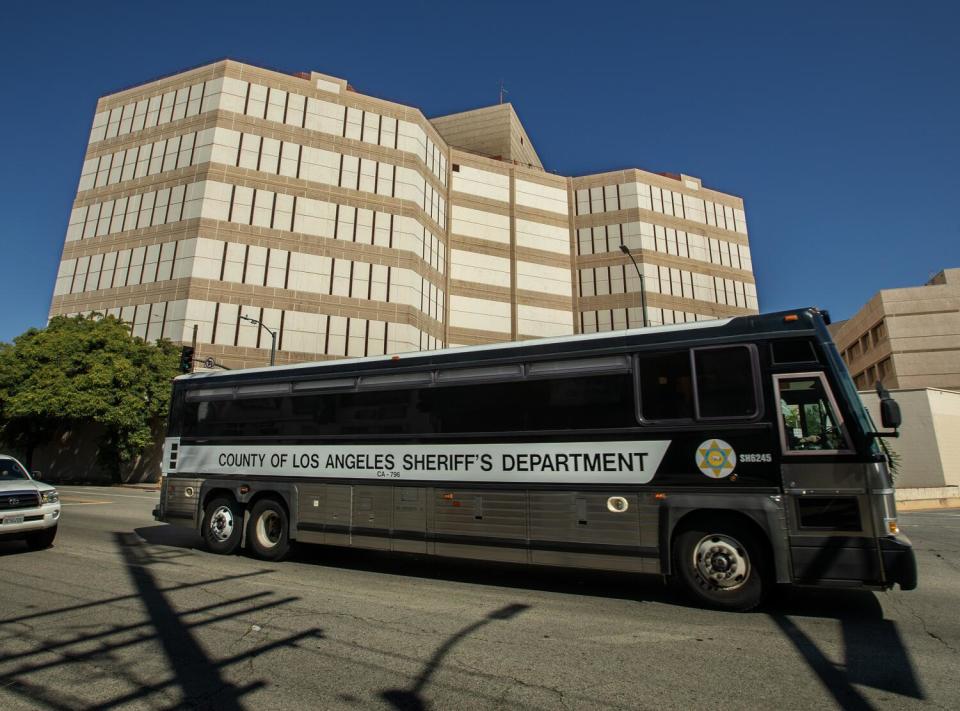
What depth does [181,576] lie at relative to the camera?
796 centimetres

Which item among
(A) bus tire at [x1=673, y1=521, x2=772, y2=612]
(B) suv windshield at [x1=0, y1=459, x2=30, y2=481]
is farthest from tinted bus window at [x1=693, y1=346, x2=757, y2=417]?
(B) suv windshield at [x1=0, y1=459, x2=30, y2=481]

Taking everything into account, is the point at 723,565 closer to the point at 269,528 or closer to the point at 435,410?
the point at 435,410

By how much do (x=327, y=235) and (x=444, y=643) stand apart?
4038 centimetres

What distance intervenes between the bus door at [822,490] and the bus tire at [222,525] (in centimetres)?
885

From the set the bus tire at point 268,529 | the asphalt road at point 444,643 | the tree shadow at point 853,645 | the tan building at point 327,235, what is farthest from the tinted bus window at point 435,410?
the tan building at point 327,235

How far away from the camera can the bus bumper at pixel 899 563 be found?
5.64 metres

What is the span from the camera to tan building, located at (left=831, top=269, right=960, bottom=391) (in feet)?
181

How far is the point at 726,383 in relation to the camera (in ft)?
21.9

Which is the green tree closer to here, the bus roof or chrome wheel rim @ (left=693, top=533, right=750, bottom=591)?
the bus roof

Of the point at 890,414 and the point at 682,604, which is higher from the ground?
the point at 890,414

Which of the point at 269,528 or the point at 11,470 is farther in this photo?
the point at 11,470

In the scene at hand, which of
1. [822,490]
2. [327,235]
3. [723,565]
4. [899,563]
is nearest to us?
[899,563]

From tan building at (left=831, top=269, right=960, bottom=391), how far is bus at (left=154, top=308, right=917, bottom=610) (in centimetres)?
6142

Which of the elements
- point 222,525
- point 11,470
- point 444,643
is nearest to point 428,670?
point 444,643
